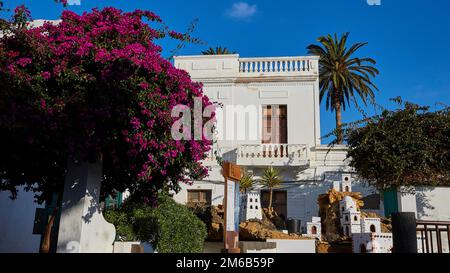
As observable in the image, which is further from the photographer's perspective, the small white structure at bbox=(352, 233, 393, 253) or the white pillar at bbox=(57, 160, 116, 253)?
the small white structure at bbox=(352, 233, 393, 253)

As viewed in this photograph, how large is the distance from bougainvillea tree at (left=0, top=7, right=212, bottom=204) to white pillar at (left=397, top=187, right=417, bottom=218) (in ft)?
28.2

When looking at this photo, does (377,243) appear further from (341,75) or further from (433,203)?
(341,75)

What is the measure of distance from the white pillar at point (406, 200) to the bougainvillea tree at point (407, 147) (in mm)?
401

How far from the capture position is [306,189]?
18109mm

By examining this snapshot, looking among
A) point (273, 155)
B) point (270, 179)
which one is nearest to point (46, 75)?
point (270, 179)

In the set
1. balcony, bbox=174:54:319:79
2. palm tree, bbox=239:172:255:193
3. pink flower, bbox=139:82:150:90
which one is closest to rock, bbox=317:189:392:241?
palm tree, bbox=239:172:255:193

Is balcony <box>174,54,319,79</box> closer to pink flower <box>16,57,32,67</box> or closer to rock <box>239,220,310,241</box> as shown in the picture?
rock <box>239,220,310,241</box>

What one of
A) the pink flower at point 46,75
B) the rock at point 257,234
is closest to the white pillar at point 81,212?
the pink flower at point 46,75

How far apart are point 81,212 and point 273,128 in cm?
1389

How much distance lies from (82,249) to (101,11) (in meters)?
3.78

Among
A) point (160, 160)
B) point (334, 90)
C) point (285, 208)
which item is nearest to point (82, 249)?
point (160, 160)


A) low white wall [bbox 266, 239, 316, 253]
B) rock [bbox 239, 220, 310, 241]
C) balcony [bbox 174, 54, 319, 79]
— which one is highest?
balcony [bbox 174, 54, 319, 79]

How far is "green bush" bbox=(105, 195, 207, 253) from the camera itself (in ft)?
27.1
